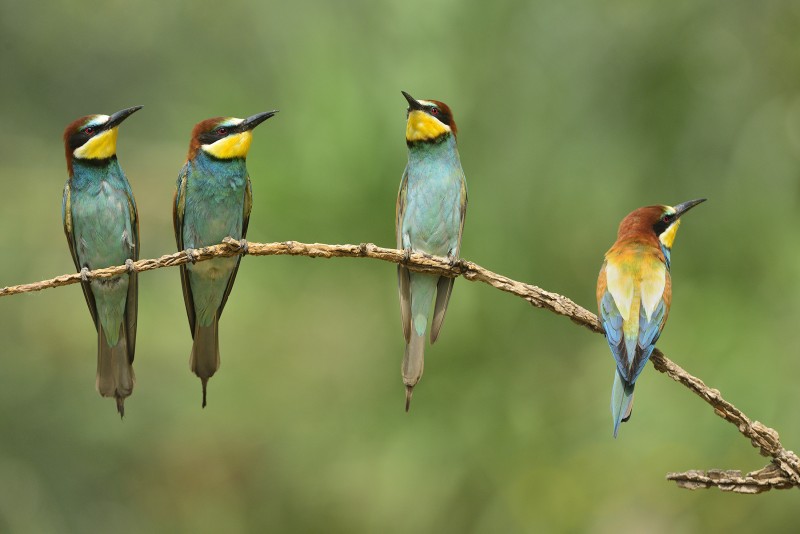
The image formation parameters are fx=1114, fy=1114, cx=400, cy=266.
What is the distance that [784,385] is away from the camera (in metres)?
5.30

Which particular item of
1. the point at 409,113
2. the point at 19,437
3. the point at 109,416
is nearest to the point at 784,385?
the point at 409,113

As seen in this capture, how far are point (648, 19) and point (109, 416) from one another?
4094mm

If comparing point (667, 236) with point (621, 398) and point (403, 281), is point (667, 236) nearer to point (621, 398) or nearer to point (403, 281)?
point (621, 398)

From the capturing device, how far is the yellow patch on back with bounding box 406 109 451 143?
3.23 meters

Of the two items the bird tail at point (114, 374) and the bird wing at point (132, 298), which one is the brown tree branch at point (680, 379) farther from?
the bird wing at point (132, 298)

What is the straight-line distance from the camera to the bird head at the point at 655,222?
9.20 feet

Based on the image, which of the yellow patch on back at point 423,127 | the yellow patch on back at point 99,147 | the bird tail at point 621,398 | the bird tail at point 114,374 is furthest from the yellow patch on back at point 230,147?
the bird tail at point 621,398

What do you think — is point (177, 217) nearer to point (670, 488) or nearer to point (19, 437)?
point (670, 488)

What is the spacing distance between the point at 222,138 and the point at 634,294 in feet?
4.22

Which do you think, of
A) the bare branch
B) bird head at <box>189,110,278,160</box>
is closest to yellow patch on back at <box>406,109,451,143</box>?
bird head at <box>189,110,278,160</box>

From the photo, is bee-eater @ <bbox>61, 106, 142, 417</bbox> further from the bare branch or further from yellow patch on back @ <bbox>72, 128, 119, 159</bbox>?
the bare branch

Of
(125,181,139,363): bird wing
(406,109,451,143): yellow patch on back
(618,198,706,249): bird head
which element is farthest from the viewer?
(406,109,451,143): yellow patch on back

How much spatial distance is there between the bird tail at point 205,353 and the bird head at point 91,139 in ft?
2.23

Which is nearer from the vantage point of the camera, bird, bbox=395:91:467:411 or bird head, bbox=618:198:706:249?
bird head, bbox=618:198:706:249
